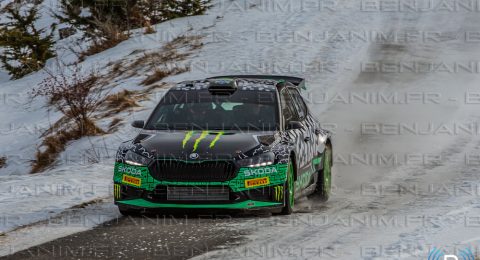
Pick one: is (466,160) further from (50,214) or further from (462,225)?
(50,214)

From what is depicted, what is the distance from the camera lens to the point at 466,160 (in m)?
14.4

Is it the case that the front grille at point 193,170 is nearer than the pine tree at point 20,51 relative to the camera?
Yes

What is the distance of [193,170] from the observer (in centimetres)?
916

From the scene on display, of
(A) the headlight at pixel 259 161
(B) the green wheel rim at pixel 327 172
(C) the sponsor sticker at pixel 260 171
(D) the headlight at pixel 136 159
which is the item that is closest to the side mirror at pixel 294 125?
(A) the headlight at pixel 259 161

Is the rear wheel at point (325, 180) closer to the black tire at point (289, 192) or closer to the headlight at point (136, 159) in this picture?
the black tire at point (289, 192)

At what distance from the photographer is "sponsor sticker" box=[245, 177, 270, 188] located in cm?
927

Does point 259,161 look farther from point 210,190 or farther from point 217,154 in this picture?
point 210,190

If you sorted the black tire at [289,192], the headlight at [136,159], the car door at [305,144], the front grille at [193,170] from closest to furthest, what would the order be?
the front grille at [193,170] < the headlight at [136,159] < the black tire at [289,192] < the car door at [305,144]

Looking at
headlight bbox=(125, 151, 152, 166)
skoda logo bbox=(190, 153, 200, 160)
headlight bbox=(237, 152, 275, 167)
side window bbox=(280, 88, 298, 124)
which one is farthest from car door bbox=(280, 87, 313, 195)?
headlight bbox=(125, 151, 152, 166)

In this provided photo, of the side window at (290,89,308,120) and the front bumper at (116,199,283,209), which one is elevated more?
the side window at (290,89,308,120)

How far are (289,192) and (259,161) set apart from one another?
52 centimetres

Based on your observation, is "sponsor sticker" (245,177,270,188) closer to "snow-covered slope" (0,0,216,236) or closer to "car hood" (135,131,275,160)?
"car hood" (135,131,275,160)

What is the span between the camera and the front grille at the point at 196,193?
9.17 meters

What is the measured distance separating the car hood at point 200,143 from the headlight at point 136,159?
103 millimetres
